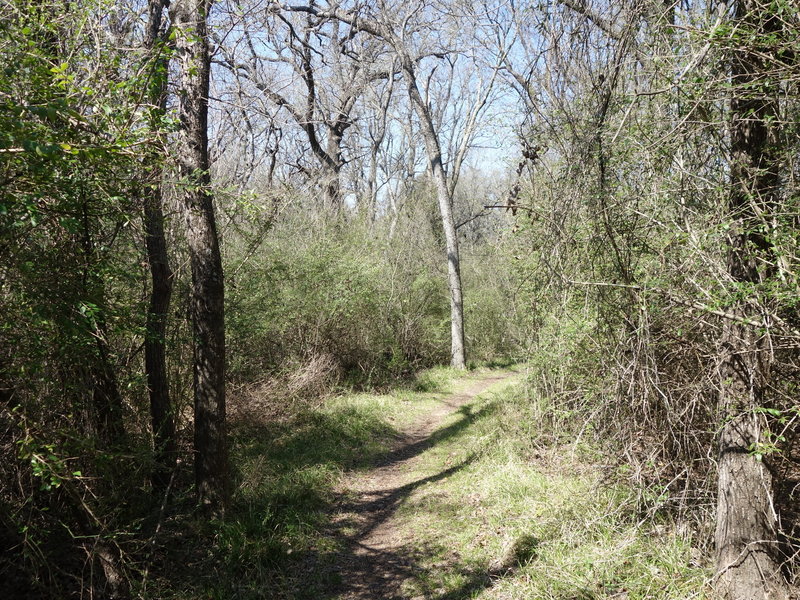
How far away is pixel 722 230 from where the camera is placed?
3.16m

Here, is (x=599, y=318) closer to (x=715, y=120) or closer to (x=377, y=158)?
(x=715, y=120)

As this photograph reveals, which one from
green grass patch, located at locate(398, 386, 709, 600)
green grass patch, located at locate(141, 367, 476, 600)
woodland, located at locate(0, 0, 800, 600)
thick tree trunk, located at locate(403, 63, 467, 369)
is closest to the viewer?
woodland, located at locate(0, 0, 800, 600)

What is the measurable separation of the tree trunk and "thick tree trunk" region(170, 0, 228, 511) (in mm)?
Answer: 4419

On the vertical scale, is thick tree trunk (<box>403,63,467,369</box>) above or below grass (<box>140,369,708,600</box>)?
above

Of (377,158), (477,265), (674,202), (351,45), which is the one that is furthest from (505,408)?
(377,158)

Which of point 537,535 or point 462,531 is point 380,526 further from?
point 537,535

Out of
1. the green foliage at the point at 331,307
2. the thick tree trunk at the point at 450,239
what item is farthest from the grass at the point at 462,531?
the thick tree trunk at the point at 450,239

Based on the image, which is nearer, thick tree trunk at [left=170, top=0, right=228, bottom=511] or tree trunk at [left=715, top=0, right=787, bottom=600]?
tree trunk at [left=715, top=0, right=787, bottom=600]

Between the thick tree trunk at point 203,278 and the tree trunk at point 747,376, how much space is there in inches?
174

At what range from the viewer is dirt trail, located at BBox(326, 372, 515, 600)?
15.0 feet

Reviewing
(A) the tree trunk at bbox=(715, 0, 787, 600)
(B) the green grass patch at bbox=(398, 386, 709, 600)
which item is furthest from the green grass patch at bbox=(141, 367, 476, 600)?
(A) the tree trunk at bbox=(715, 0, 787, 600)

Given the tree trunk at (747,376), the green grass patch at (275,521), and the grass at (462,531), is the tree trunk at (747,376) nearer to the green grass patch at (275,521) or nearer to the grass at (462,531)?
the grass at (462,531)

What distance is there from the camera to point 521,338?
7.30 m

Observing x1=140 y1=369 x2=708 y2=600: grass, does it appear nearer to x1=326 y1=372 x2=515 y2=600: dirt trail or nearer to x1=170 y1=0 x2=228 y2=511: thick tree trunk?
x1=326 y1=372 x2=515 y2=600: dirt trail
